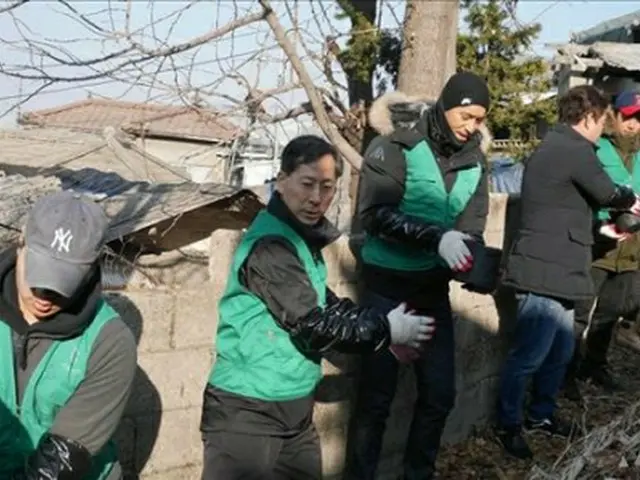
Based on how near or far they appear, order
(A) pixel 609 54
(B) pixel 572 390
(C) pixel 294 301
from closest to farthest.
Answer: (C) pixel 294 301 < (B) pixel 572 390 < (A) pixel 609 54

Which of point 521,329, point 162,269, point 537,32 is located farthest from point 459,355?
point 537,32

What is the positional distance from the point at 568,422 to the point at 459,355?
785 mm

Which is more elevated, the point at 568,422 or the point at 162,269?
the point at 162,269

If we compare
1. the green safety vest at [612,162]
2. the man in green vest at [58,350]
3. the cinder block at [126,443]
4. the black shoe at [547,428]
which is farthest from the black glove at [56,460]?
the green safety vest at [612,162]

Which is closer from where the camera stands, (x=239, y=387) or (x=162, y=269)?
(x=239, y=387)

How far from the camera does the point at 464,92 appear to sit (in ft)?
13.6

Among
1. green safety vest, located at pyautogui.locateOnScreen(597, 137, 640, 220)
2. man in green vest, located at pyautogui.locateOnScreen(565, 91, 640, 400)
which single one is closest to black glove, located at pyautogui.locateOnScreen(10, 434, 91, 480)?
man in green vest, located at pyautogui.locateOnScreen(565, 91, 640, 400)

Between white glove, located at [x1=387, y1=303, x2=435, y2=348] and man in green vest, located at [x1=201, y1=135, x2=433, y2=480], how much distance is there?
0.09 ft

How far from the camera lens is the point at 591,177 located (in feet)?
15.3

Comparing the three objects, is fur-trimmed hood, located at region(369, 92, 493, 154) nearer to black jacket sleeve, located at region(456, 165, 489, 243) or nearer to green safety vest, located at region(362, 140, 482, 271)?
black jacket sleeve, located at region(456, 165, 489, 243)

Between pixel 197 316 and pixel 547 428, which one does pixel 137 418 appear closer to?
pixel 197 316

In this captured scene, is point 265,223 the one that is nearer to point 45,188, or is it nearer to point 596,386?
point 596,386

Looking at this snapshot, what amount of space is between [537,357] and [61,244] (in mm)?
3110

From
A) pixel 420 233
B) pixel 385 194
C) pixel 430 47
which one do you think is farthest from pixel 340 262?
pixel 430 47
